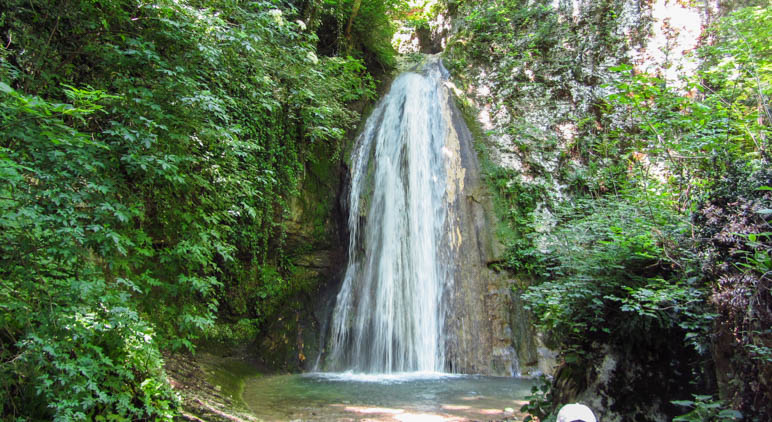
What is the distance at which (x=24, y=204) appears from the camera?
105 inches

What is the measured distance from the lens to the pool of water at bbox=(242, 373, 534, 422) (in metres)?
4.42

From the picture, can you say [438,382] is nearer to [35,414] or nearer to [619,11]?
[35,414]

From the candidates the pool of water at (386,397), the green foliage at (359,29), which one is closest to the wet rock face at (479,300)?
the pool of water at (386,397)

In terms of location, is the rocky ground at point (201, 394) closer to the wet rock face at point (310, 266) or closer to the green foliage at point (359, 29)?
the wet rock face at point (310, 266)

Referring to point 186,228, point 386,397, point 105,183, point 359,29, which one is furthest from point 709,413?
point 359,29

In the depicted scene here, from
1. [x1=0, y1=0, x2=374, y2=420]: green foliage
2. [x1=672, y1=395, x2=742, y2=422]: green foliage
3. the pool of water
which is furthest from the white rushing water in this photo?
[x1=672, y1=395, x2=742, y2=422]: green foliage

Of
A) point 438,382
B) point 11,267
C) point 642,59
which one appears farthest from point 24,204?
point 642,59

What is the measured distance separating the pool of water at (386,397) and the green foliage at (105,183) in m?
1.63

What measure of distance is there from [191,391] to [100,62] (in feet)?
11.6

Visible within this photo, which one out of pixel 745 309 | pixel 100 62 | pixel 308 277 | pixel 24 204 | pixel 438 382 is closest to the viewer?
pixel 745 309

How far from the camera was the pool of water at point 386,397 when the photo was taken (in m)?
4.42

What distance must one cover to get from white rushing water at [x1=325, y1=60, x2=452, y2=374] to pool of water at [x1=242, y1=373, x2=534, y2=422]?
2.68 feet

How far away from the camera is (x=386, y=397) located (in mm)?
5359

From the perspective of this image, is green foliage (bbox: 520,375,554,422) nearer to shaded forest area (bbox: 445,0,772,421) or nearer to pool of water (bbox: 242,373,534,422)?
shaded forest area (bbox: 445,0,772,421)
